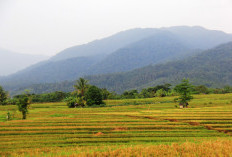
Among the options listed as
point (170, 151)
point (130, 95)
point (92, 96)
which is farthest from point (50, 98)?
point (170, 151)

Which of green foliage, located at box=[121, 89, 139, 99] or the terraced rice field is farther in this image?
green foliage, located at box=[121, 89, 139, 99]

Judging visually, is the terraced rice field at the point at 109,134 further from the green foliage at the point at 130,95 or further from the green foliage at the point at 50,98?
the green foliage at the point at 50,98

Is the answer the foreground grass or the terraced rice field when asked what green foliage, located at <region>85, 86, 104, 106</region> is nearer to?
the terraced rice field

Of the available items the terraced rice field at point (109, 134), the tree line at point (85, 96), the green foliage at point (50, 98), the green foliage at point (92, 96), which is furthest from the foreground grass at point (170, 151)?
the green foliage at point (50, 98)

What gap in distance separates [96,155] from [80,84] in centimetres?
6283

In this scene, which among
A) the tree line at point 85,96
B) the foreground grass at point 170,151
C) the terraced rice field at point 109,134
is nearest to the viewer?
the foreground grass at point 170,151

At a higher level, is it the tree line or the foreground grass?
the tree line

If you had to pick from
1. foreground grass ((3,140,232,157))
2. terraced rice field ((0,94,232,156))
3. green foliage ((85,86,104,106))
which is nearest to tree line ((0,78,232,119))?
green foliage ((85,86,104,106))

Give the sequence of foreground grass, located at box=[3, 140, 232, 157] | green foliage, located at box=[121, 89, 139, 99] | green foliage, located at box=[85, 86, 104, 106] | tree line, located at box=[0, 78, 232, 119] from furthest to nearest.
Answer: green foliage, located at box=[121, 89, 139, 99] → green foliage, located at box=[85, 86, 104, 106] → tree line, located at box=[0, 78, 232, 119] → foreground grass, located at box=[3, 140, 232, 157]

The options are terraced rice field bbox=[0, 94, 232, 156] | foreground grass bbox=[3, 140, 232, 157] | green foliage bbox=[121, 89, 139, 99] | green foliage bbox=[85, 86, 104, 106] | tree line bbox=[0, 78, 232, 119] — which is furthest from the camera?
green foliage bbox=[121, 89, 139, 99]

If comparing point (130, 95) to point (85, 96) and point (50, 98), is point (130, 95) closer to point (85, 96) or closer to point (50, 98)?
point (85, 96)

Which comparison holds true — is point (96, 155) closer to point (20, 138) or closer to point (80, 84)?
point (20, 138)

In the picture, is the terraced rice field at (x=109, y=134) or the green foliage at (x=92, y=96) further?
the green foliage at (x=92, y=96)

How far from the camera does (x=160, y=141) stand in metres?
21.1
